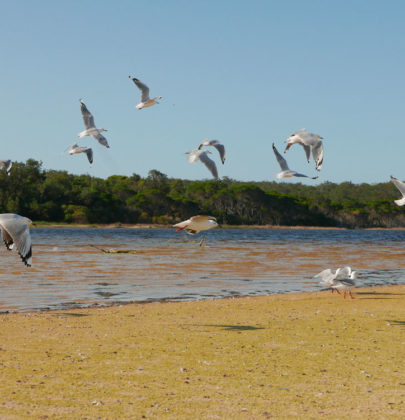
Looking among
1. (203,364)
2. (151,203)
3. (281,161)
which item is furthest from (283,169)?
(151,203)

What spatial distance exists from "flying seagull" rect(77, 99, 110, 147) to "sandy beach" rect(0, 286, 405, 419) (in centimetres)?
382

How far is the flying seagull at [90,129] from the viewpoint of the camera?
12.5 metres

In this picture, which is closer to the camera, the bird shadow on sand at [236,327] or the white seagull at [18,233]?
the white seagull at [18,233]

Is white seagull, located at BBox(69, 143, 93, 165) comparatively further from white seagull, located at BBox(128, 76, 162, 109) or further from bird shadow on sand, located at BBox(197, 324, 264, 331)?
bird shadow on sand, located at BBox(197, 324, 264, 331)

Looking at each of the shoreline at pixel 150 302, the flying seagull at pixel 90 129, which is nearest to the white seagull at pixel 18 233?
the flying seagull at pixel 90 129

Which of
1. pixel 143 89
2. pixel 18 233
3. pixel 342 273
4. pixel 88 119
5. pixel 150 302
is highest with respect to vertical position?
pixel 143 89

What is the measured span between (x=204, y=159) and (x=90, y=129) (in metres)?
2.71

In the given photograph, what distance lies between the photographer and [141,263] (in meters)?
33.3

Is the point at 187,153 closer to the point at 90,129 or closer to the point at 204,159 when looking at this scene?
the point at 204,159

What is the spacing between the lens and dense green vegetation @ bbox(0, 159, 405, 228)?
12019 cm

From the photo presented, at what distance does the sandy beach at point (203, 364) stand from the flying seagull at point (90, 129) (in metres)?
3.82

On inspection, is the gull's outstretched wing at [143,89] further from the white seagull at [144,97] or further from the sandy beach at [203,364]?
the sandy beach at [203,364]

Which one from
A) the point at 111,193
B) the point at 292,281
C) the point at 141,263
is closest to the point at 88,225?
the point at 111,193

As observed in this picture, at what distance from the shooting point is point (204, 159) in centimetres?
1208
